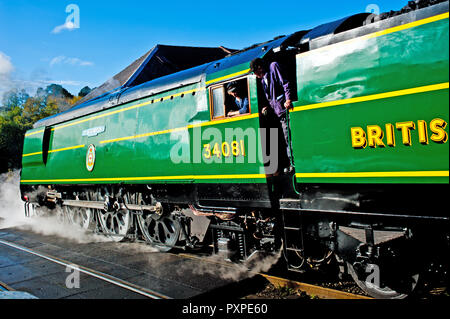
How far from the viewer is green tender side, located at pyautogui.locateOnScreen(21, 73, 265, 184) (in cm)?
521

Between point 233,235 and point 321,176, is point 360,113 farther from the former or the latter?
point 233,235

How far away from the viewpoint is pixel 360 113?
3.76 metres

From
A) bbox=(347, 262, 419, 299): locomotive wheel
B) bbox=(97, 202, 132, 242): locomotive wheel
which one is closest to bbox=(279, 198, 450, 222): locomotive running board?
bbox=(347, 262, 419, 299): locomotive wheel

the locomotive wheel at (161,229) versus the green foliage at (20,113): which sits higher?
the green foliage at (20,113)

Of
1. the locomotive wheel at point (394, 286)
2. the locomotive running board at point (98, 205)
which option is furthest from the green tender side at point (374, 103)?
the locomotive running board at point (98, 205)

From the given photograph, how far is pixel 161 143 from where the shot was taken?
664 cm

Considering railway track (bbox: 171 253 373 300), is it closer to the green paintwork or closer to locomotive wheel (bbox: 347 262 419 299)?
locomotive wheel (bbox: 347 262 419 299)

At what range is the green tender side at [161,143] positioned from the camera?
17.1ft

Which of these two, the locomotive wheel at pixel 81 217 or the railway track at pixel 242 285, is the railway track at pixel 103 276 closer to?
the railway track at pixel 242 285

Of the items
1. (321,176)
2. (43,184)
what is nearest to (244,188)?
(321,176)

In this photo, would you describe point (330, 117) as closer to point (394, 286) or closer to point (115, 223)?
point (394, 286)

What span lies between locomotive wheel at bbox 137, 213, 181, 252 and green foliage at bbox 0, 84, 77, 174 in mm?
26259

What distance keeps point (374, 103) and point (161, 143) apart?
4076 millimetres

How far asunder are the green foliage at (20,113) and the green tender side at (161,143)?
78.2 feet
